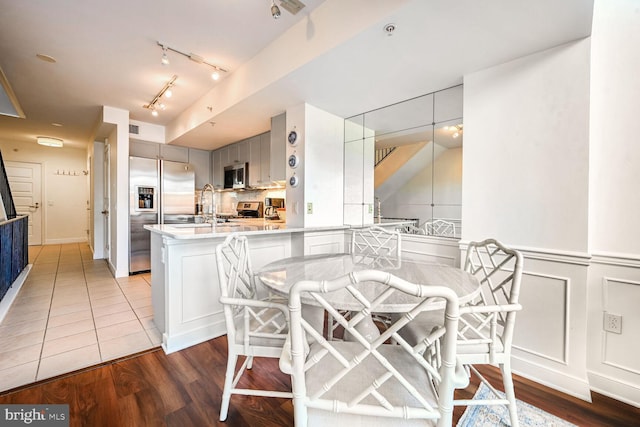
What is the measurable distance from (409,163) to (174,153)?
4.28 m

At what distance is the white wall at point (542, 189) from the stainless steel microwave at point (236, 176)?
3.41m

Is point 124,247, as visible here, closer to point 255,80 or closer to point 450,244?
point 255,80

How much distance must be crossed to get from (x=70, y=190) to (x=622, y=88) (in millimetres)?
10281

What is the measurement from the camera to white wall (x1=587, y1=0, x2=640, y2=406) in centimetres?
161

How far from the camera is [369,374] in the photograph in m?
1.00

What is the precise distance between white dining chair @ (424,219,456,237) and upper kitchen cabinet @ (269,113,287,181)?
1735 mm

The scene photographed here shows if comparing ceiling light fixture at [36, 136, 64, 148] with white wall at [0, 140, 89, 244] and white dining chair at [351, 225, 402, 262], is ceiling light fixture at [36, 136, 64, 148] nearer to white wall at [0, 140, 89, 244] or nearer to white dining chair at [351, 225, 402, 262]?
white wall at [0, 140, 89, 244]

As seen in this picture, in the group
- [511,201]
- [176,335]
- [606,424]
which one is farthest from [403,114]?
[176,335]

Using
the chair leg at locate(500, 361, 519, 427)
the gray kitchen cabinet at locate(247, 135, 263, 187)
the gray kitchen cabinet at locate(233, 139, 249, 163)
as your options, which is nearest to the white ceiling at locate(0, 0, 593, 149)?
the gray kitchen cabinet at locate(247, 135, 263, 187)

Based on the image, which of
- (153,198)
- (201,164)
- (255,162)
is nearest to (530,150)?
(255,162)

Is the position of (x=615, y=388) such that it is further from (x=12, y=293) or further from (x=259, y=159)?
(x=12, y=293)

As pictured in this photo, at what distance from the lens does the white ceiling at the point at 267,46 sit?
1.59 m

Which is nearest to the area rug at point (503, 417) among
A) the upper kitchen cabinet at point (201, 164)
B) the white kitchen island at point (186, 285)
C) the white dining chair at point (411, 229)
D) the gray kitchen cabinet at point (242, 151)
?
the white dining chair at point (411, 229)

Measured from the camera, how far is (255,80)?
2627mm
